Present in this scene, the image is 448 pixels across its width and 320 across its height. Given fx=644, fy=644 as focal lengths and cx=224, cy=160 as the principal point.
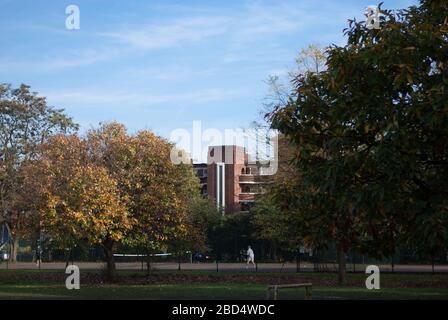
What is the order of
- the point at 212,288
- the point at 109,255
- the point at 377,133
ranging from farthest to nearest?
the point at 109,255, the point at 212,288, the point at 377,133

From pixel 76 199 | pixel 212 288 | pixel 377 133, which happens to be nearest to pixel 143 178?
pixel 76 199

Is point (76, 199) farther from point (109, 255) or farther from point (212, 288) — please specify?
point (212, 288)

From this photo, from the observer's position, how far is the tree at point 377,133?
33.1 feet

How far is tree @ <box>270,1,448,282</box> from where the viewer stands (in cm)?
1009

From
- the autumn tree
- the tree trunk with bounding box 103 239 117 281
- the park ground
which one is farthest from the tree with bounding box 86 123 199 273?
the park ground

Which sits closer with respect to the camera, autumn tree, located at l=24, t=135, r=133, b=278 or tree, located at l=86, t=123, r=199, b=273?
autumn tree, located at l=24, t=135, r=133, b=278

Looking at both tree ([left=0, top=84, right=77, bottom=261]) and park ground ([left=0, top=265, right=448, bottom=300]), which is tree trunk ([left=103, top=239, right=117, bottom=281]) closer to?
park ground ([left=0, top=265, right=448, bottom=300])

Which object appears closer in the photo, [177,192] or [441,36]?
[441,36]

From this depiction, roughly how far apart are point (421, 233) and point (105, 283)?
2133 centimetres

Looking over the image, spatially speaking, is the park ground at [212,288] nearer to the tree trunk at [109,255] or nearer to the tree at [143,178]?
the tree trunk at [109,255]

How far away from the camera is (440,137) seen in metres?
10.5

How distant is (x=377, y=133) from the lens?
35.7 ft
